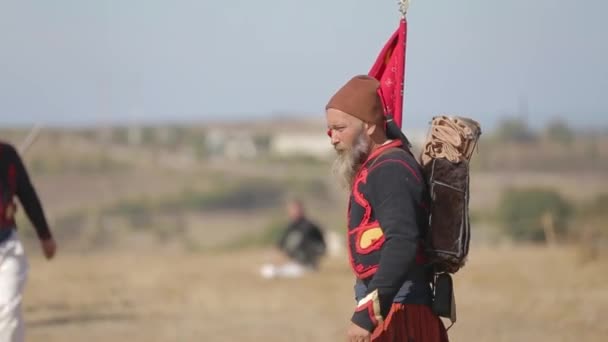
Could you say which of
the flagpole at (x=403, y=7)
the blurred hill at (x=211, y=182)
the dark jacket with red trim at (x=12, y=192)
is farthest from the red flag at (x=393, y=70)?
the blurred hill at (x=211, y=182)

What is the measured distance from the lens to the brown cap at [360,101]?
5438 millimetres

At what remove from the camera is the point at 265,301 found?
1625cm

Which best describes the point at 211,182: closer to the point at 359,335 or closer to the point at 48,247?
the point at 48,247

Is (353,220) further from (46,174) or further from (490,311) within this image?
(46,174)

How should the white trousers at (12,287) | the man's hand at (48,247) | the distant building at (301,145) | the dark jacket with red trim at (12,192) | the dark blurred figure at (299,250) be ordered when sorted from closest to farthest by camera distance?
the white trousers at (12,287) < the dark jacket with red trim at (12,192) < the man's hand at (48,247) < the dark blurred figure at (299,250) < the distant building at (301,145)

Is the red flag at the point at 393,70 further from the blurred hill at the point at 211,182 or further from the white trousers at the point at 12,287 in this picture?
the blurred hill at the point at 211,182

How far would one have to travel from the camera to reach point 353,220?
548cm

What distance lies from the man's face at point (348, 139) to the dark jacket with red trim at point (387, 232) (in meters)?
0.04

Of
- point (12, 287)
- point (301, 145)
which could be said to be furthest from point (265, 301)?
point (301, 145)

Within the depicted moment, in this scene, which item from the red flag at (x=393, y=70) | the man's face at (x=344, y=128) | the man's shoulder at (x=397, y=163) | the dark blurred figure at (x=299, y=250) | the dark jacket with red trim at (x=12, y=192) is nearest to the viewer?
the man's shoulder at (x=397, y=163)

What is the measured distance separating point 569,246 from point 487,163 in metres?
28.4

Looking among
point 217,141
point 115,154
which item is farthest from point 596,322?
point 217,141

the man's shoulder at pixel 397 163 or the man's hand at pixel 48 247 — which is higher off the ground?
the man's shoulder at pixel 397 163

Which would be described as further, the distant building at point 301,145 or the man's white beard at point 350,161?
the distant building at point 301,145
